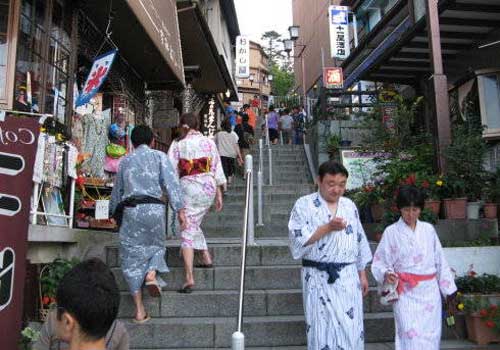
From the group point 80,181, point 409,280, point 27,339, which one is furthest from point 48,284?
point 409,280

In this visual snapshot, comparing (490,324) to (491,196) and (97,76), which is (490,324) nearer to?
(491,196)

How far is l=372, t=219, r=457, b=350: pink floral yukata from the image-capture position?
12.8 feet

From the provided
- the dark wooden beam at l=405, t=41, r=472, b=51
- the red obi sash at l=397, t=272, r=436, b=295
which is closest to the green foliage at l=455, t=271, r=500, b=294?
the red obi sash at l=397, t=272, r=436, b=295

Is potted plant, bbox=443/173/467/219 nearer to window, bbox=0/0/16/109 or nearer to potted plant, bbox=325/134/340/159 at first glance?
potted plant, bbox=325/134/340/159

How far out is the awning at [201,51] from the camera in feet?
34.5

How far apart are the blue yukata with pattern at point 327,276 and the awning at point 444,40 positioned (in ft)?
18.6

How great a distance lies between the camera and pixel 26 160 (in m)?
4.40

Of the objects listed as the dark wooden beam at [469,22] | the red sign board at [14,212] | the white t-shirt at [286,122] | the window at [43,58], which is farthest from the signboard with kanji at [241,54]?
the red sign board at [14,212]

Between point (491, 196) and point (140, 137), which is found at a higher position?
point (140, 137)

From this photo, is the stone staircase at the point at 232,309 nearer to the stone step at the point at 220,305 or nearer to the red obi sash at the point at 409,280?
the stone step at the point at 220,305

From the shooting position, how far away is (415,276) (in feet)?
13.1

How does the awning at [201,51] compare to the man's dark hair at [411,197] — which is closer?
the man's dark hair at [411,197]

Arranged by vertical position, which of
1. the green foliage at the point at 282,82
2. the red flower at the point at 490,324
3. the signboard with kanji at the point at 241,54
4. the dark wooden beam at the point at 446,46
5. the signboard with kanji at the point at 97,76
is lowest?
the red flower at the point at 490,324

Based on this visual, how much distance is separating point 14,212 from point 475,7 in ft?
28.6
